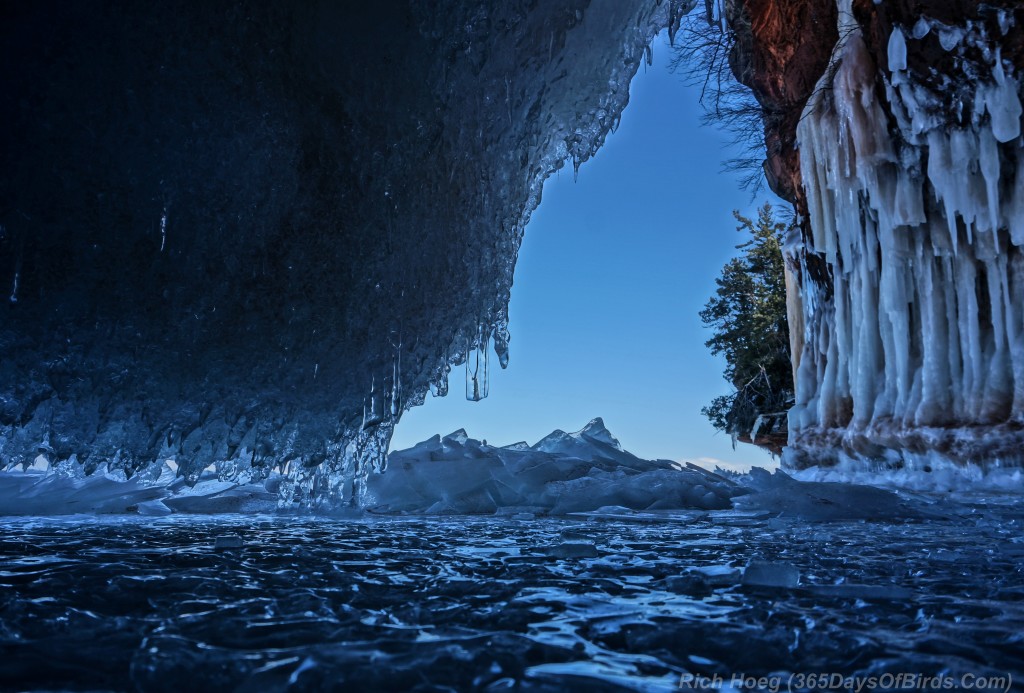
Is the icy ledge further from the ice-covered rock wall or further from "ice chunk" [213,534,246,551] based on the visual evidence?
"ice chunk" [213,534,246,551]

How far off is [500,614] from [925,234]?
29.5ft

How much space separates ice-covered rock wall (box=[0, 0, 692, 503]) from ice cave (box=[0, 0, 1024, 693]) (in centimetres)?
2

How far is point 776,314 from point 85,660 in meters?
18.6

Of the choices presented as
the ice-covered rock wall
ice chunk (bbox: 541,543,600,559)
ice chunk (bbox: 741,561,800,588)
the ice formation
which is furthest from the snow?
ice chunk (bbox: 741,561,800,588)

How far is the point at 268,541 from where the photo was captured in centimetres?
253

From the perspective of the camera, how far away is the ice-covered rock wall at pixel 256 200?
2.76m

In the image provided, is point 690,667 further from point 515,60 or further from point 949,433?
point 949,433

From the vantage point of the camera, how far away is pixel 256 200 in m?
3.29

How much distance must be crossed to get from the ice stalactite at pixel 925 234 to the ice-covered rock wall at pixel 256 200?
4960 millimetres

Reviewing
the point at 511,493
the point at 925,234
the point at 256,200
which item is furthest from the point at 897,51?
the point at 256,200

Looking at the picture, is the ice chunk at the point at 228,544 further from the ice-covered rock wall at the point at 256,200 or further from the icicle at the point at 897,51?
the icicle at the point at 897,51

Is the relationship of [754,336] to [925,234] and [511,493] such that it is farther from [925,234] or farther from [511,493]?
[511,493]

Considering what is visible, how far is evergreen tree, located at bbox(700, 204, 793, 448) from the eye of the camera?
17266 millimetres

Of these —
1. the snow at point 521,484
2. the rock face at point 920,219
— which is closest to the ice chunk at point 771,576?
the snow at point 521,484
